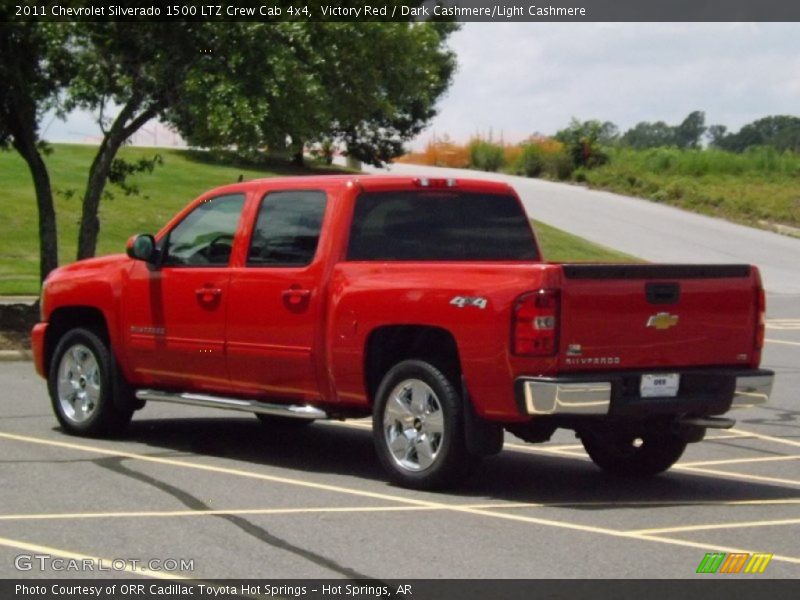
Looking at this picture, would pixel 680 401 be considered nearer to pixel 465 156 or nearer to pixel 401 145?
pixel 401 145

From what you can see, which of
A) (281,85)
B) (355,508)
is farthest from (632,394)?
(281,85)

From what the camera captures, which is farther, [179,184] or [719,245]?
[179,184]

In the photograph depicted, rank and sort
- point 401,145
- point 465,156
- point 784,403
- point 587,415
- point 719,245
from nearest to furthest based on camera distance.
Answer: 1. point 587,415
2. point 784,403
3. point 719,245
4. point 401,145
5. point 465,156

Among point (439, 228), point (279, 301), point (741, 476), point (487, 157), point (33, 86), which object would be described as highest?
point (33, 86)

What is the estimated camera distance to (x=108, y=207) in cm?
3694

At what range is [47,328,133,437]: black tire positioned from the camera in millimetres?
11156

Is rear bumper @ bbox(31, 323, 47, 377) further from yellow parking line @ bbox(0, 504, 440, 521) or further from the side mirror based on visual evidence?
yellow parking line @ bbox(0, 504, 440, 521)

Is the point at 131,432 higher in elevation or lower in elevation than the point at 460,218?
lower

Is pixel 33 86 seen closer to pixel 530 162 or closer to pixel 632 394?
pixel 632 394

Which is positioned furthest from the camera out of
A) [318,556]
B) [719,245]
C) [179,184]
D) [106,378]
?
[179,184]

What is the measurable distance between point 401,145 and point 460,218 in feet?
130

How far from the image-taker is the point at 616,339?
866cm

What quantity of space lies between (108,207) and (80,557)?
3066cm
